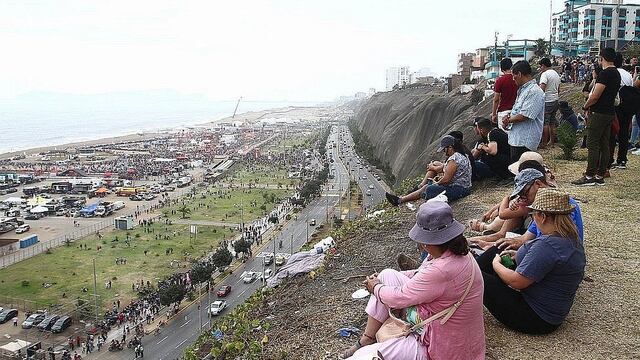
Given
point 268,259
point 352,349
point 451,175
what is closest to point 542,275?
point 352,349

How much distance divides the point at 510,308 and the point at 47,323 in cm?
1677

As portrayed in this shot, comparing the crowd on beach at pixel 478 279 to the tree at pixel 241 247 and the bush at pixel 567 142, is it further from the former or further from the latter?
the tree at pixel 241 247

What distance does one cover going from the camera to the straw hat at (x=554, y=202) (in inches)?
119

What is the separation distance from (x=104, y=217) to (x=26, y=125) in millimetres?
106860

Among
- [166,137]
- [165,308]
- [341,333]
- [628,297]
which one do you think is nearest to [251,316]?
[341,333]

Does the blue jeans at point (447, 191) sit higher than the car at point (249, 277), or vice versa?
the blue jeans at point (447, 191)

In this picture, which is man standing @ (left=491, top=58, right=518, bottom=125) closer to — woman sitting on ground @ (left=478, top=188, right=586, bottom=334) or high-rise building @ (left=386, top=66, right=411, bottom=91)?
woman sitting on ground @ (left=478, top=188, right=586, bottom=334)

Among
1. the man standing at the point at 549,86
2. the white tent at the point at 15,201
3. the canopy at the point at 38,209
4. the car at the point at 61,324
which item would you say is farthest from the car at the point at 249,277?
the white tent at the point at 15,201

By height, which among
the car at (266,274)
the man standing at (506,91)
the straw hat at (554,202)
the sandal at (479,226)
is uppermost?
the man standing at (506,91)

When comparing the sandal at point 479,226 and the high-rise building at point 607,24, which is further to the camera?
the high-rise building at point 607,24

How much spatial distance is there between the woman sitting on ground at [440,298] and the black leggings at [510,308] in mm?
627

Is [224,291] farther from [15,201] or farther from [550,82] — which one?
[15,201]

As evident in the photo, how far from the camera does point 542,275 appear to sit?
3076mm

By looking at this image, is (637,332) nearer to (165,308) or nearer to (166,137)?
(165,308)
